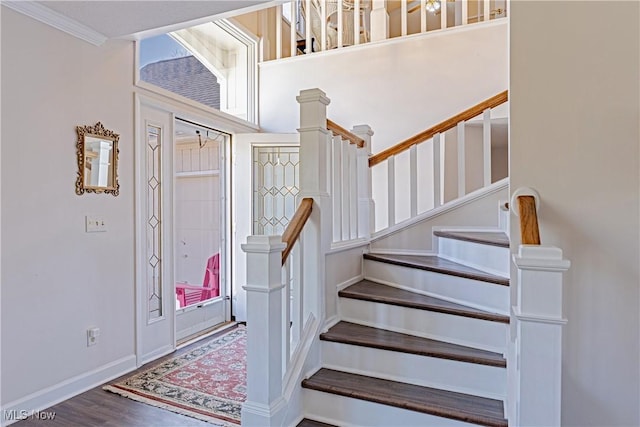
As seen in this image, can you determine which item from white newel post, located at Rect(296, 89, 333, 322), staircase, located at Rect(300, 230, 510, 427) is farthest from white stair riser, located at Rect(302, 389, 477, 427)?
white newel post, located at Rect(296, 89, 333, 322)

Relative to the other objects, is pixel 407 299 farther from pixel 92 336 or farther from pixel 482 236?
pixel 92 336

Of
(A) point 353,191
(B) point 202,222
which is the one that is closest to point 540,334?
(A) point 353,191

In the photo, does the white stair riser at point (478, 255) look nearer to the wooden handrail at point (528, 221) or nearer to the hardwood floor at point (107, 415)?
the wooden handrail at point (528, 221)

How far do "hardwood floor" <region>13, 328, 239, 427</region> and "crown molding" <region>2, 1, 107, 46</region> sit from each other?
7.71 ft

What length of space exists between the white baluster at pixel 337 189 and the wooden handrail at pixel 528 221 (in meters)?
1.17

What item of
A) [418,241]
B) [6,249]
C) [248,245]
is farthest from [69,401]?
[418,241]

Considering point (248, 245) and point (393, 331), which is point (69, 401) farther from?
point (393, 331)

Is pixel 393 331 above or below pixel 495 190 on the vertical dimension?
below

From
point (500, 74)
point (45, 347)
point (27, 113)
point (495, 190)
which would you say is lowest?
point (45, 347)

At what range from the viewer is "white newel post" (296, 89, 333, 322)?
2213 mm

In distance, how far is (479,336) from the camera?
82.5 inches

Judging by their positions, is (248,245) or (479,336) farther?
(479,336)

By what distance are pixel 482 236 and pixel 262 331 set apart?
1703 millimetres

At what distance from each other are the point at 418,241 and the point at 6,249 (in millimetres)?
2724
